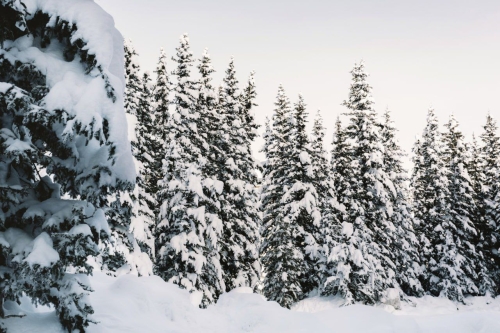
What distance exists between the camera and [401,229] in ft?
105

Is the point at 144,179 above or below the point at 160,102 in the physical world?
below

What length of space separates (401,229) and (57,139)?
103 feet

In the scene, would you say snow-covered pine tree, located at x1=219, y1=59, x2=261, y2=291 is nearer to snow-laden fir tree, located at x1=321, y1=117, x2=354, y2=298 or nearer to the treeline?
the treeline

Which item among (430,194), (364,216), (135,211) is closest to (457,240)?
(430,194)

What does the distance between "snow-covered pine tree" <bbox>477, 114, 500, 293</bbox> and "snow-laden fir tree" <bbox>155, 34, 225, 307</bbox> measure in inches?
1075

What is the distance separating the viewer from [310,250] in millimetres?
26969

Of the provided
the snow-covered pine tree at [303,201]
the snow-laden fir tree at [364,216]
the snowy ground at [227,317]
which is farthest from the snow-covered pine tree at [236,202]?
the snowy ground at [227,317]

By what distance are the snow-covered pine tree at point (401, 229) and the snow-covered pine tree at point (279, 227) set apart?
8808mm

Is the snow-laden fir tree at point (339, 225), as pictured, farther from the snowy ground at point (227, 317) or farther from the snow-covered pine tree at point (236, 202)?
the snowy ground at point (227, 317)

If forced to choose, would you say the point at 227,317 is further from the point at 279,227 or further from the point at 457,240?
the point at 457,240

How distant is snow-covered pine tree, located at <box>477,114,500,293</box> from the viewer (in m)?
34.2

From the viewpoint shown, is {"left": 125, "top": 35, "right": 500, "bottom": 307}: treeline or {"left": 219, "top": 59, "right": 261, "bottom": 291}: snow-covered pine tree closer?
{"left": 125, "top": 35, "right": 500, "bottom": 307}: treeline

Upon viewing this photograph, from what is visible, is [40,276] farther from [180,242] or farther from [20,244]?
[180,242]

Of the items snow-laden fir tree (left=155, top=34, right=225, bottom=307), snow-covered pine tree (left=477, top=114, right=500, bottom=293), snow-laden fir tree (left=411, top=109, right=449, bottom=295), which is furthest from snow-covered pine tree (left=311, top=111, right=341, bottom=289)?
snow-covered pine tree (left=477, top=114, right=500, bottom=293)
